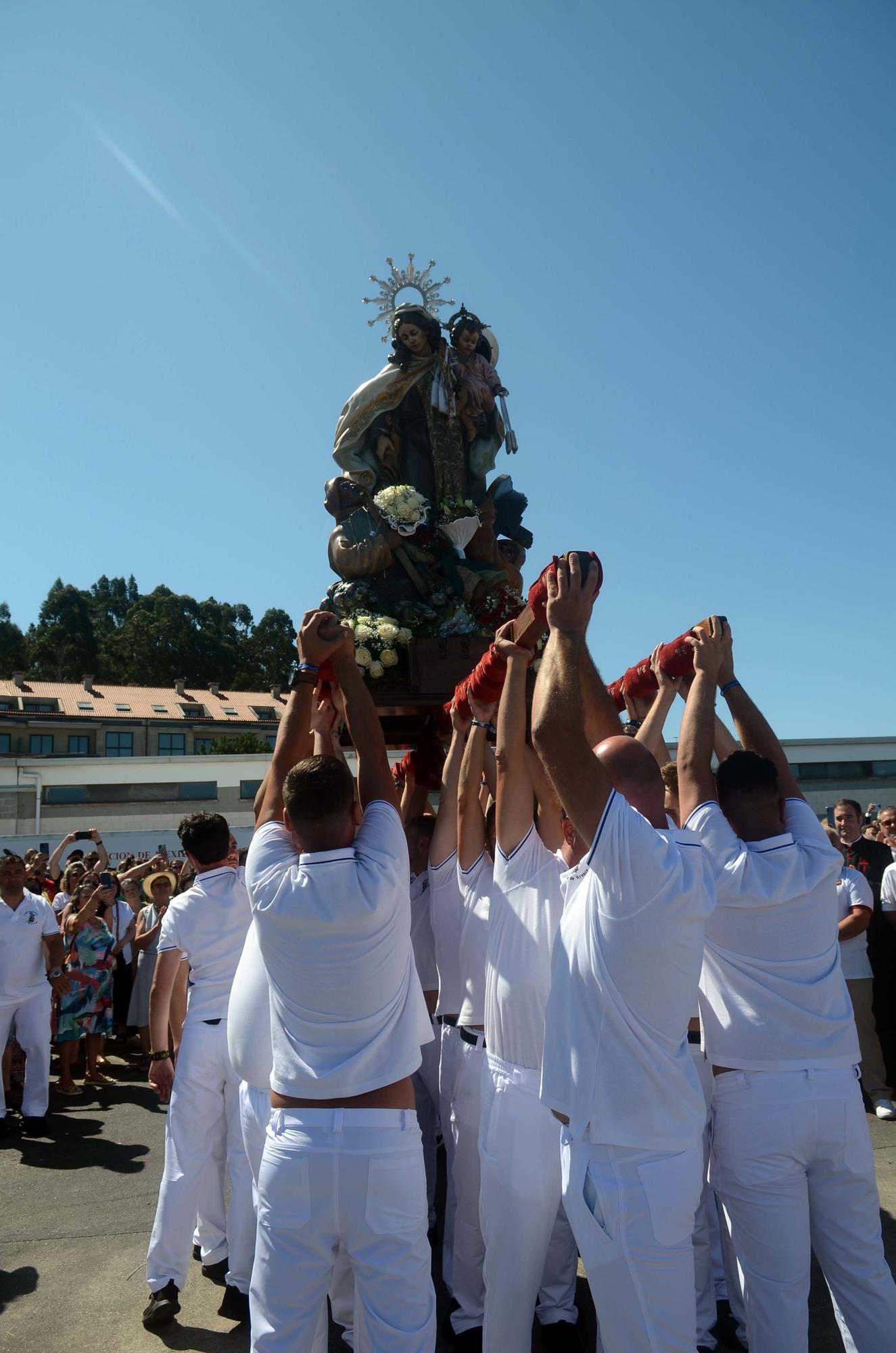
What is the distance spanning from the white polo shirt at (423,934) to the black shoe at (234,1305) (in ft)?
5.76

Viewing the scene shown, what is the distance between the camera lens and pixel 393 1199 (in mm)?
2809

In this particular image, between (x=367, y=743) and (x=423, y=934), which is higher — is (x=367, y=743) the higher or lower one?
the higher one

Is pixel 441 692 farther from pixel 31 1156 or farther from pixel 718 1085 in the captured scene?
pixel 31 1156

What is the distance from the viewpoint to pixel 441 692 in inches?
290

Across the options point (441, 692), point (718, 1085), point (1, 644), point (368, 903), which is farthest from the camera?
point (1, 644)

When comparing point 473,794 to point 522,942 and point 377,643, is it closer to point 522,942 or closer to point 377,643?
point 522,942

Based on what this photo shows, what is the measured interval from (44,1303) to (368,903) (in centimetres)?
334

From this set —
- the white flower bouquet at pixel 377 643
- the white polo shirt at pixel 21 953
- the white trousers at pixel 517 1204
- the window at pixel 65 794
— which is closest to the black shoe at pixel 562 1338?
the white trousers at pixel 517 1204

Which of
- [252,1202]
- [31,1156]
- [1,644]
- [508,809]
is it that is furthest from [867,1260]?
[1,644]

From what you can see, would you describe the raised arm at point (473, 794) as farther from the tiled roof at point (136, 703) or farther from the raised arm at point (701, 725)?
the tiled roof at point (136, 703)

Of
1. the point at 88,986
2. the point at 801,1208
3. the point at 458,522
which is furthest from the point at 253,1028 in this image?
the point at 88,986

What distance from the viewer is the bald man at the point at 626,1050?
96.8 inches

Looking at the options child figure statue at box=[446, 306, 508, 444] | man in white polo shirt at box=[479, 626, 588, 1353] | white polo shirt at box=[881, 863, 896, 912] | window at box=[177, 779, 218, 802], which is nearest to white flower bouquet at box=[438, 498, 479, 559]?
child figure statue at box=[446, 306, 508, 444]

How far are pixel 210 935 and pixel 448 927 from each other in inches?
Answer: 51.7
